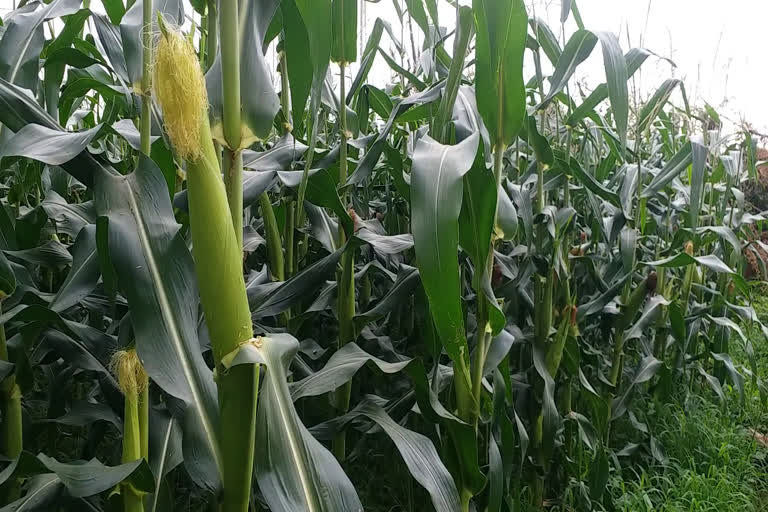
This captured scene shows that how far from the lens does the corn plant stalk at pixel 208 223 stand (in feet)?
2.53

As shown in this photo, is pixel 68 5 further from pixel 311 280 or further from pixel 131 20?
pixel 311 280

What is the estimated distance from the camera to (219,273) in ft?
2.62

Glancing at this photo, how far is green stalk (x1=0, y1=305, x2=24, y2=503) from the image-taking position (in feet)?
4.33

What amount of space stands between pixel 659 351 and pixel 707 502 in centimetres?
88

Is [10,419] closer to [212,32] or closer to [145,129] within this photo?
[145,129]

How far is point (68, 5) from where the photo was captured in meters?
1.46

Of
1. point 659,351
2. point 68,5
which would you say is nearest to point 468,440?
point 68,5

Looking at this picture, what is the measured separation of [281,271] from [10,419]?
703 millimetres

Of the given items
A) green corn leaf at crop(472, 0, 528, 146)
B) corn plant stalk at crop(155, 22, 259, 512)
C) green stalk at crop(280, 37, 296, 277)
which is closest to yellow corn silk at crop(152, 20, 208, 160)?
corn plant stalk at crop(155, 22, 259, 512)

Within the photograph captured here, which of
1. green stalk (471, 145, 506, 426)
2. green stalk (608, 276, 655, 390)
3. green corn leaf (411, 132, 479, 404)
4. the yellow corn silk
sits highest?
the yellow corn silk

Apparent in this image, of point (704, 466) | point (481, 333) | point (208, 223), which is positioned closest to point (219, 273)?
point (208, 223)

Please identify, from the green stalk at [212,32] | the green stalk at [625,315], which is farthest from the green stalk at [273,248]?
the green stalk at [625,315]

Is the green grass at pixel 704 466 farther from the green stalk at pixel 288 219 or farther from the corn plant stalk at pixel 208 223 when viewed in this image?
the corn plant stalk at pixel 208 223

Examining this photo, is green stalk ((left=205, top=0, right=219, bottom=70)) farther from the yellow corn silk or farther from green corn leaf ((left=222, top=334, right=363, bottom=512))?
green corn leaf ((left=222, top=334, right=363, bottom=512))
